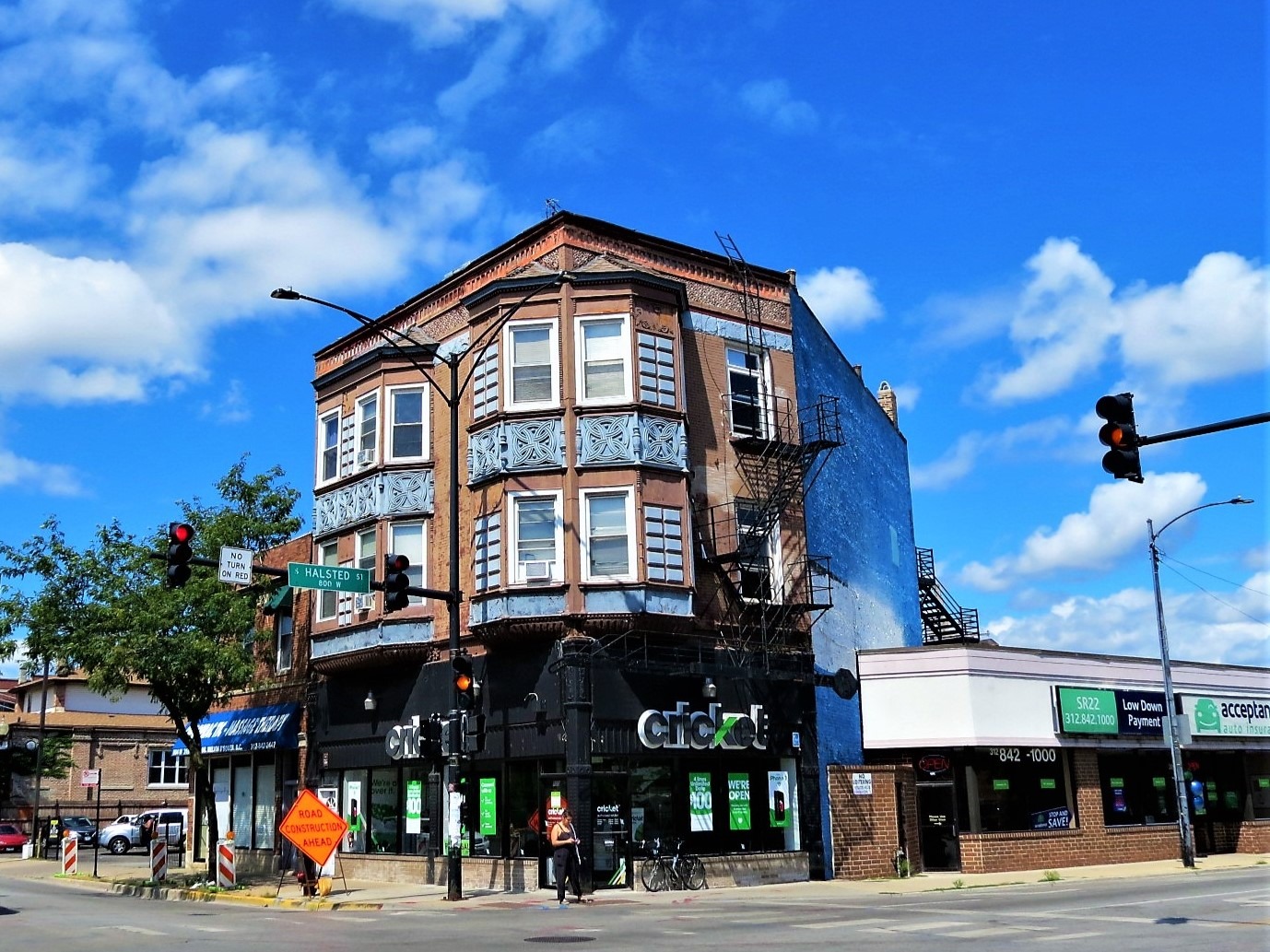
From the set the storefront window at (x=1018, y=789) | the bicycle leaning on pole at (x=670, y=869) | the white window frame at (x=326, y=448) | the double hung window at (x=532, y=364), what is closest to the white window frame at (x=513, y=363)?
the double hung window at (x=532, y=364)

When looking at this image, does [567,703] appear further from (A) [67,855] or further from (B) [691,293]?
(A) [67,855]

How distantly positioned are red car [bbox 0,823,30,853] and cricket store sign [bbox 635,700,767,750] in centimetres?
3614

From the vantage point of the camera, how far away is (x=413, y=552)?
2789cm

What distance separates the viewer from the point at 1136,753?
3206 centimetres

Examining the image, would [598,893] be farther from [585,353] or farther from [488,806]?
[585,353]

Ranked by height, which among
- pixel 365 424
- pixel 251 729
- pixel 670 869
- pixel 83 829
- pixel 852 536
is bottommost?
pixel 83 829

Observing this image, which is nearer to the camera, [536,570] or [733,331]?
[536,570]

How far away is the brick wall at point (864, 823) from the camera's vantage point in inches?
1036

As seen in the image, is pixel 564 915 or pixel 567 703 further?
pixel 567 703

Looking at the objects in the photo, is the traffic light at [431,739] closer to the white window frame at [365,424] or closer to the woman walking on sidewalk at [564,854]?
the woman walking on sidewalk at [564,854]

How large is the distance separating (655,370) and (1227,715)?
1996 cm

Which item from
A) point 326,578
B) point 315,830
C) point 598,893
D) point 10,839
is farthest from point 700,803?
point 10,839

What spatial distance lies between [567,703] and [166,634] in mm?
10726

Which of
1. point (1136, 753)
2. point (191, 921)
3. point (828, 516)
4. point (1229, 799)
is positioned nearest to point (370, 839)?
point (191, 921)
